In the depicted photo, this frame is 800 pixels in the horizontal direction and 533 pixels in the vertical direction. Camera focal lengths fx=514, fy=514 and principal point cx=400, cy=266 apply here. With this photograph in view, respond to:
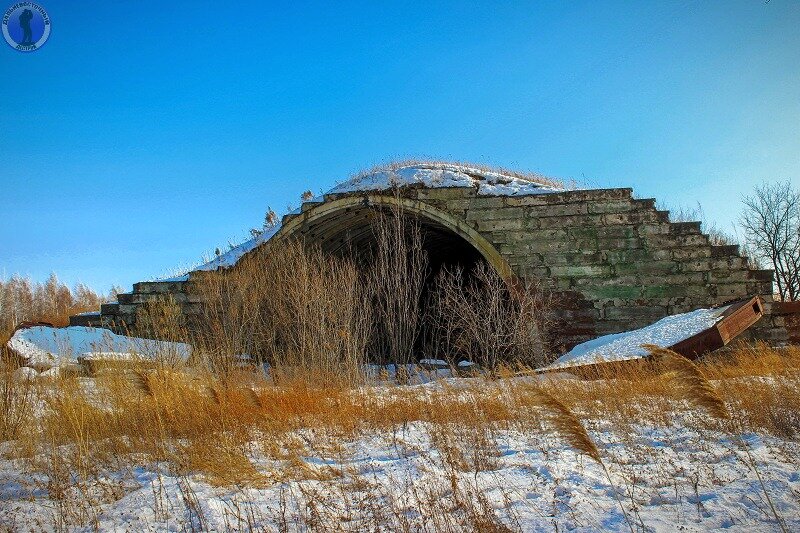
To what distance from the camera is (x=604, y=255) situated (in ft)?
40.9

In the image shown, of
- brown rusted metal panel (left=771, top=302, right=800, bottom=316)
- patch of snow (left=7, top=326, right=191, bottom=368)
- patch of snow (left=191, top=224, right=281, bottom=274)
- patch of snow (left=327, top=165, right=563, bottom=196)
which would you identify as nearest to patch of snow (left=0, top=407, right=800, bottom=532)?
patch of snow (left=7, top=326, right=191, bottom=368)

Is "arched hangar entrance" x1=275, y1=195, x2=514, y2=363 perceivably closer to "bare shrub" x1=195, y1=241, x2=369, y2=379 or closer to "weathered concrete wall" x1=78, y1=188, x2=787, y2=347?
"weathered concrete wall" x1=78, y1=188, x2=787, y2=347

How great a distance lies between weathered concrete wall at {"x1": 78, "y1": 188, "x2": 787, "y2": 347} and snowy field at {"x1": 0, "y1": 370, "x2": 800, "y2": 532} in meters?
7.66

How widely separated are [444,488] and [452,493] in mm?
207

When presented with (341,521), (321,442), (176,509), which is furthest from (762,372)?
(176,509)

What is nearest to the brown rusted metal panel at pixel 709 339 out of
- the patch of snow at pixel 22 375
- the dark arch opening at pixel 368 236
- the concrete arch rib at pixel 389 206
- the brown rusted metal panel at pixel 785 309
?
the brown rusted metal panel at pixel 785 309

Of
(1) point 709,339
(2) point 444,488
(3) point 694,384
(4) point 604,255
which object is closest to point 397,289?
(4) point 604,255

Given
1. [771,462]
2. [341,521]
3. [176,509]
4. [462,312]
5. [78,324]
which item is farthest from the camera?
[78,324]

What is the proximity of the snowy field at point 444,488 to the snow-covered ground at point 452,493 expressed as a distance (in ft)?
0.04

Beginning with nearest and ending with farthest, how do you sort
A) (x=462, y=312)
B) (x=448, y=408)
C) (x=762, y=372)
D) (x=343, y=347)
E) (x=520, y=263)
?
(x=448, y=408), (x=762, y=372), (x=343, y=347), (x=462, y=312), (x=520, y=263)

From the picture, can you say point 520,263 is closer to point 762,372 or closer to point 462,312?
point 462,312

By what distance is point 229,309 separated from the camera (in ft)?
41.0

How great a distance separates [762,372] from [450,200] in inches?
302

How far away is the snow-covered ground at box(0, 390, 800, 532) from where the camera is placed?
3055mm
